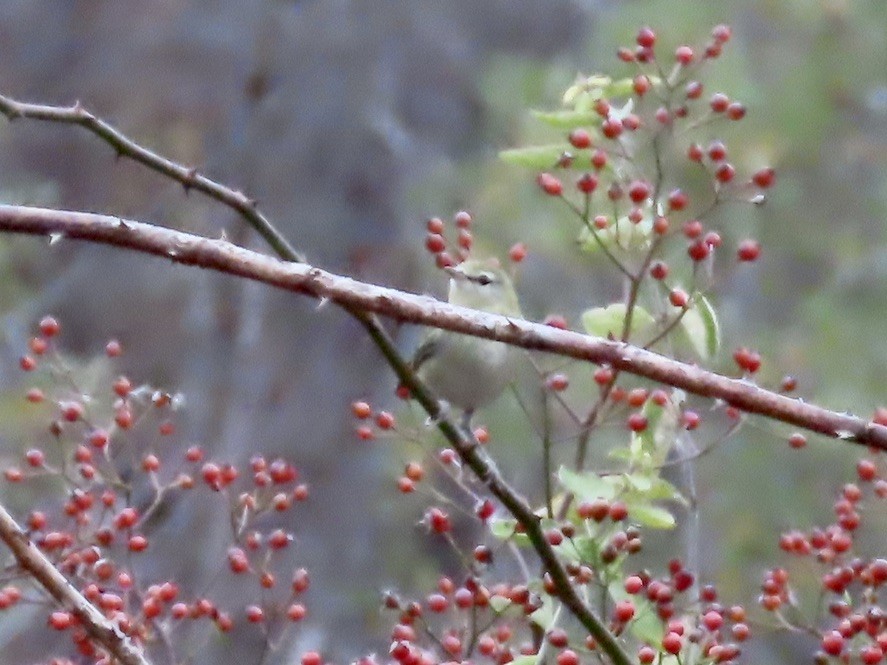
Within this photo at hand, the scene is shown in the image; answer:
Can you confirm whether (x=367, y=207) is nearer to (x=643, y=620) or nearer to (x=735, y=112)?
(x=735, y=112)

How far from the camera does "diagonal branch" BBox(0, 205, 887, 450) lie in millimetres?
781

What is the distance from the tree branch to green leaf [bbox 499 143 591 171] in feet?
1.63

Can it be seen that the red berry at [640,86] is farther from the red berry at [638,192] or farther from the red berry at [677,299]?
the red berry at [677,299]

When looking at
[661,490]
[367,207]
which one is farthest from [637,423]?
[367,207]

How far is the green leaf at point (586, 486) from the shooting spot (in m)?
1.07

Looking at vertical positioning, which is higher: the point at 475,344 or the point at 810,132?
the point at 810,132

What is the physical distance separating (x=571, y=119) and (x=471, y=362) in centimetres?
61

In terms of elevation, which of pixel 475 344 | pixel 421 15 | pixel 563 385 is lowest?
pixel 563 385

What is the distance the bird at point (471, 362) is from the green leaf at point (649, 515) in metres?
0.61

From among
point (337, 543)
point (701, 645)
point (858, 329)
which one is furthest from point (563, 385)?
point (858, 329)

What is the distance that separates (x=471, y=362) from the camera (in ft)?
5.90

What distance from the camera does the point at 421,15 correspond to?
3.36 m

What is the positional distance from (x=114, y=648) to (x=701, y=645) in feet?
1.48

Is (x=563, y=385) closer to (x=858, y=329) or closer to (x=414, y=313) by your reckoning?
(x=414, y=313)
